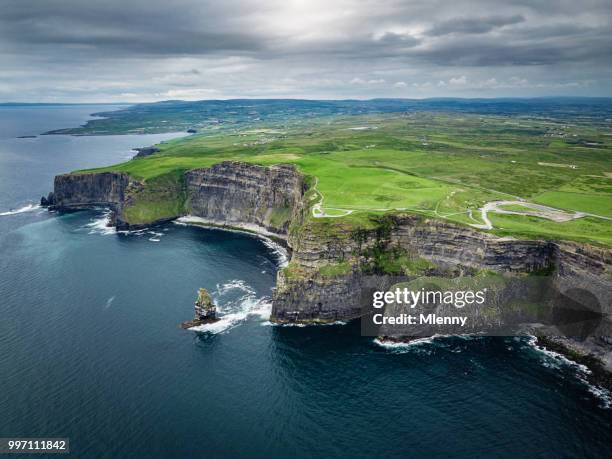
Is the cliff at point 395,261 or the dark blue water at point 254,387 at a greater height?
the cliff at point 395,261

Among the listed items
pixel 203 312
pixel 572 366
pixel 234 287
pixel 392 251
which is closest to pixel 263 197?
pixel 234 287

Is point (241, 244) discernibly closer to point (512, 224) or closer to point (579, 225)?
point (512, 224)

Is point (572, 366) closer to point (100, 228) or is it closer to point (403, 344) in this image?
point (403, 344)

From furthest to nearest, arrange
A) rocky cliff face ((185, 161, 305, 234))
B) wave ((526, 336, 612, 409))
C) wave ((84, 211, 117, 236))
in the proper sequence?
wave ((84, 211, 117, 236)) < rocky cliff face ((185, 161, 305, 234)) < wave ((526, 336, 612, 409))

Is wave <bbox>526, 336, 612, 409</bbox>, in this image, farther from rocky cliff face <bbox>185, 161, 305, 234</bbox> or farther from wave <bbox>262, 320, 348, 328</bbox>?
rocky cliff face <bbox>185, 161, 305, 234</bbox>

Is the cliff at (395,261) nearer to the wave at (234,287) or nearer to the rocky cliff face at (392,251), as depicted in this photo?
the rocky cliff face at (392,251)

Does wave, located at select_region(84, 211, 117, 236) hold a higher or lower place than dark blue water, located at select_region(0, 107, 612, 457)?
higher

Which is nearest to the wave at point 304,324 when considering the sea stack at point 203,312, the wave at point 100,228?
the sea stack at point 203,312

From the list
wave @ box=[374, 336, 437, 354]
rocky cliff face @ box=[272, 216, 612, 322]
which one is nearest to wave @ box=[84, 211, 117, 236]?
rocky cliff face @ box=[272, 216, 612, 322]
